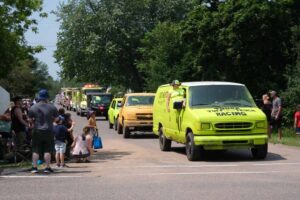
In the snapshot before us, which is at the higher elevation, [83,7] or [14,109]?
[83,7]

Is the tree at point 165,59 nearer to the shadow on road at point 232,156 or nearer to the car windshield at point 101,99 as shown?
the car windshield at point 101,99

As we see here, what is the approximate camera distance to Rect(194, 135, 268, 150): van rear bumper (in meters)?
15.3


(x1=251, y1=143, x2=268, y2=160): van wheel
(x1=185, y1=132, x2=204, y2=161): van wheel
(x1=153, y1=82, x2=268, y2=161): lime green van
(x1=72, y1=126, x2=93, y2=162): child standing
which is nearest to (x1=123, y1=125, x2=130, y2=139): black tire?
(x1=153, y1=82, x2=268, y2=161): lime green van

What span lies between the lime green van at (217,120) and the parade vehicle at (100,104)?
32.1 m

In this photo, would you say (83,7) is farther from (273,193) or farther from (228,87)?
(273,193)

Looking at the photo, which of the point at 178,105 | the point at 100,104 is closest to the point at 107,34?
the point at 100,104

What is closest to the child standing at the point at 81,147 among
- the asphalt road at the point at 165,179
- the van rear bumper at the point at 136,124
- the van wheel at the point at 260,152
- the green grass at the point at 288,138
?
the asphalt road at the point at 165,179

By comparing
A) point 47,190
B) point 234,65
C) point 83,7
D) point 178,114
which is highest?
point 83,7

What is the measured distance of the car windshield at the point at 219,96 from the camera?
53.9ft

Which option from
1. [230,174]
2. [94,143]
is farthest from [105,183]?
[94,143]

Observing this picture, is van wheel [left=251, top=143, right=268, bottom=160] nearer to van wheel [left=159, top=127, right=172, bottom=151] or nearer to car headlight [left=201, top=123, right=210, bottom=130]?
car headlight [left=201, top=123, right=210, bottom=130]

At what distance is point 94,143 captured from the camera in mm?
18734

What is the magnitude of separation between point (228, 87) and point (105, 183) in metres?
6.24

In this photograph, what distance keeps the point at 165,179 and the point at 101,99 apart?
3908cm
